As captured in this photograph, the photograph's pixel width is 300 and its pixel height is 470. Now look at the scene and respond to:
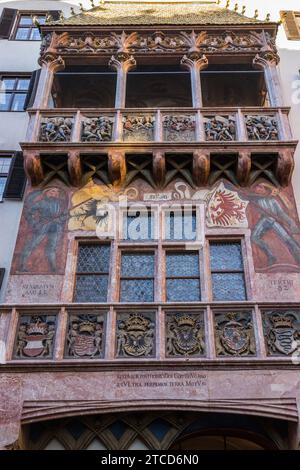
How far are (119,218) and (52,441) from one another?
4.31m

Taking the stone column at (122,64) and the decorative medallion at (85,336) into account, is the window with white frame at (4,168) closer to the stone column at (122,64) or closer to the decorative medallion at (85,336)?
the stone column at (122,64)

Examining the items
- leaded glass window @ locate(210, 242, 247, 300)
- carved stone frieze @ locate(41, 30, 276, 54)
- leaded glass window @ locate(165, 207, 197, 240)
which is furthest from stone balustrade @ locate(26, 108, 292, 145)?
leaded glass window @ locate(210, 242, 247, 300)

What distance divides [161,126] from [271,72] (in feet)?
9.99

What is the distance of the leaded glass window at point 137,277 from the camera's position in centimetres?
1027

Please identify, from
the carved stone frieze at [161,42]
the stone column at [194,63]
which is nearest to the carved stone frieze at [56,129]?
the carved stone frieze at [161,42]

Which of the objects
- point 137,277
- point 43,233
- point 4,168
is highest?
point 4,168

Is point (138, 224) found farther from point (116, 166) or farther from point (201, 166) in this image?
point (201, 166)

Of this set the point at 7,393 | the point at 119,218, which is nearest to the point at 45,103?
the point at 119,218

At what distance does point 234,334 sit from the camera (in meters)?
9.47

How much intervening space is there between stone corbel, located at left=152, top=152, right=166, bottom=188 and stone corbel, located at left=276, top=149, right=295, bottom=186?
2.26 meters

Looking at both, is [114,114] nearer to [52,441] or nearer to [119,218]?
[119,218]

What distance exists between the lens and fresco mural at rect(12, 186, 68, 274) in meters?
10.6

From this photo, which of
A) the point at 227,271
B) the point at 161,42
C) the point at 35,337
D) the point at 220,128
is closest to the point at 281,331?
the point at 227,271

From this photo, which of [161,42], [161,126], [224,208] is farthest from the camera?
[161,42]
